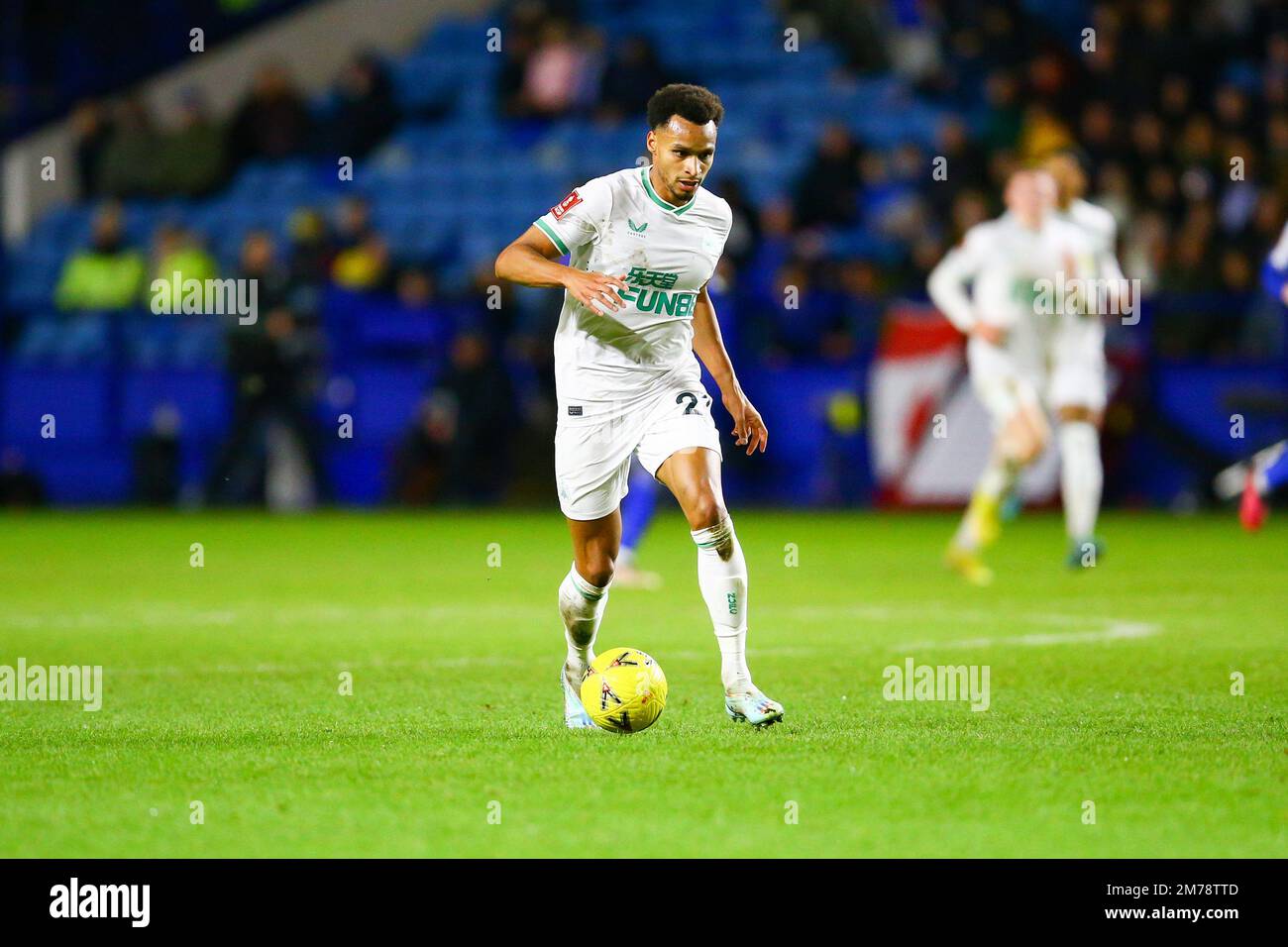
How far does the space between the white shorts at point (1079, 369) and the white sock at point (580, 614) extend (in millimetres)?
6520

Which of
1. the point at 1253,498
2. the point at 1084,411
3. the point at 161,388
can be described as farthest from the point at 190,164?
the point at 1253,498

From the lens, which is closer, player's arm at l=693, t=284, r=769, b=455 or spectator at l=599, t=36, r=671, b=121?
player's arm at l=693, t=284, r=769, b=455

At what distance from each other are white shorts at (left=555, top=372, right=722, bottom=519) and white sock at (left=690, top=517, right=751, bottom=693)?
0.34 m

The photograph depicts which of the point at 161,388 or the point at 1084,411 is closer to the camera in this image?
the point at 1084,411

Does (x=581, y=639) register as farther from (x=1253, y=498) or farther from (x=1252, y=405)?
(x=1252, y=405)

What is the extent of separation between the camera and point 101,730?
7086 millimetres

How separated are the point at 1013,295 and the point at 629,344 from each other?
6.75 meters

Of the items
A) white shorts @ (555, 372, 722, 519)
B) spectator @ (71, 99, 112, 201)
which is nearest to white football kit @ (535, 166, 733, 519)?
white shorts @ (555, 372, 722, 519)

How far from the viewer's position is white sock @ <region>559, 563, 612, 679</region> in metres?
7.35

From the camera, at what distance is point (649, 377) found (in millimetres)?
7277

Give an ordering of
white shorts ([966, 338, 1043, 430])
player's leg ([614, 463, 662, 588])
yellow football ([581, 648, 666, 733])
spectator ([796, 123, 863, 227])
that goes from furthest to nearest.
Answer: spectator ([796, 123, 863, 227]) < white shorts ([966, 338, 1043, 430]) < player's leg ([614, 463, 662, 588]) < yellow football ([581, 648, 666, 733])

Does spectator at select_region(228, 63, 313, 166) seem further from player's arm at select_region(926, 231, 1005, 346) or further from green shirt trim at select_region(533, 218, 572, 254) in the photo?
green shirt trim at select_region(533, 218, 572, 254)

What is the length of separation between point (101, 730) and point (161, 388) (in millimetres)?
13443
